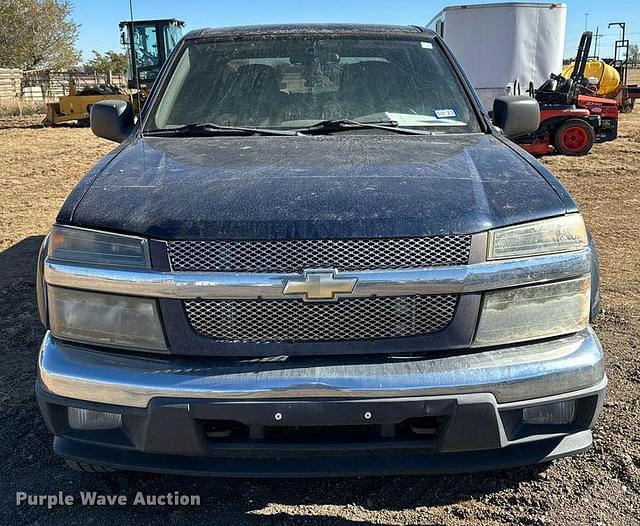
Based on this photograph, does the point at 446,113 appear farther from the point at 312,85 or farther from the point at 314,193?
the point at 314,193

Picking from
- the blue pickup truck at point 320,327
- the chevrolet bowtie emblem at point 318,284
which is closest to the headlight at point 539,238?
the blue pickup truck at point 320,327

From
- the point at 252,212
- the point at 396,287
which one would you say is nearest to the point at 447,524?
the point at 396,287

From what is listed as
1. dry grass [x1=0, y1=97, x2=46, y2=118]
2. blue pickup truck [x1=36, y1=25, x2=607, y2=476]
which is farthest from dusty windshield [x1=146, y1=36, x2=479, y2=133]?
dry grass [x1=0, y1=97, x2=46, y2=118]

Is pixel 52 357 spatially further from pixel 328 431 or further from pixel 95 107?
pixel 95 107

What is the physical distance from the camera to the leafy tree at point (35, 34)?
42219 millimetres

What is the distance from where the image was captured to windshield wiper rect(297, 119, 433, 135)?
3246 mm

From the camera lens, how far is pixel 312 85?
3492 millimetres

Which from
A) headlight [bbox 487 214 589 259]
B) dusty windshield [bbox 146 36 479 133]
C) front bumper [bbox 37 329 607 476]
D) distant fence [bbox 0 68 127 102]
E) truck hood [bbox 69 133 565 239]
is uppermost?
dusty windshield [bbox 146 36 479 133]

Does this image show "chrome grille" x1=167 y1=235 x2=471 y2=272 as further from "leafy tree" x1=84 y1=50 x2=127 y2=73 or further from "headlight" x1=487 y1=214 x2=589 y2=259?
"leafy tree" x1=84 y1=50 x2=127 y2=73

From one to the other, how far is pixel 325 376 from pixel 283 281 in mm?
338

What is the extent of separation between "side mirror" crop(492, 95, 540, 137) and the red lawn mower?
9.53m

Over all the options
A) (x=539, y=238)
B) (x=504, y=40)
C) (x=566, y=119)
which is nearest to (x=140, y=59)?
(x=504, y=40)

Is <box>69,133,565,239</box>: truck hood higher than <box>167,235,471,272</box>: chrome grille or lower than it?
higher

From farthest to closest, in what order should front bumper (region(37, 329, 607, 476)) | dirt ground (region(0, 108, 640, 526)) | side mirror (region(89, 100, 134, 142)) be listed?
side mirror (region(89, 100, 134, 142)) → dirt ground (region(0, 108, 640, 526)) → front bumper (region(37, 329, 607, 476))
